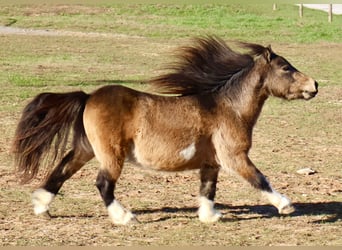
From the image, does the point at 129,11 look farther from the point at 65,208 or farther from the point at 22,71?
the point at 65,208

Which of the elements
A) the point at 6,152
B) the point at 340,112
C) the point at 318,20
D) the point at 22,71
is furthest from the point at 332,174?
the point at 318,20

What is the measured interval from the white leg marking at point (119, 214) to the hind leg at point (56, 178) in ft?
2.02

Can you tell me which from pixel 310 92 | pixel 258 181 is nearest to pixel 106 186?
pixel 258 181

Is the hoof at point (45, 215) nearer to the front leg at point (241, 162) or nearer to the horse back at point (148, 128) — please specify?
the horse back at point (148, 128)

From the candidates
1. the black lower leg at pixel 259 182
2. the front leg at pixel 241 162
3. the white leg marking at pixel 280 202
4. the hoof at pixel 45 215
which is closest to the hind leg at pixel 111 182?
the hoof at pixel 45 215

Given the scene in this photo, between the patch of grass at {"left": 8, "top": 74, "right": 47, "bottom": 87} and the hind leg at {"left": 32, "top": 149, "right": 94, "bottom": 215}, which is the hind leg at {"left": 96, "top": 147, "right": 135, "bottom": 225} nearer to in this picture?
the hind leg at {"left": 32, "top": 149, "right": 94, "bottom": 215}

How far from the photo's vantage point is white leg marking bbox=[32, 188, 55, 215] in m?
8.27

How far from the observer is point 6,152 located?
11.4 meters

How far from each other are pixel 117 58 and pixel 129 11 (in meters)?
15.2

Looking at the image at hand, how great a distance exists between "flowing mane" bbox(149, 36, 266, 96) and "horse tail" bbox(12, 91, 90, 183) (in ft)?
2.94

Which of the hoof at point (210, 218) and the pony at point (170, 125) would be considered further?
the hoof at point (210, 218)

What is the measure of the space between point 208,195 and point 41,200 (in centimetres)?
154

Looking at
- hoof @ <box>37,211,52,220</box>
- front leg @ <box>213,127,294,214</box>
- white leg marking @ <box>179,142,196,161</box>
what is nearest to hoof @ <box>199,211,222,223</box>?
front leg @ <box>213,127,294,214</box>

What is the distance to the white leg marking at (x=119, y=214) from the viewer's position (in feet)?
26.2
